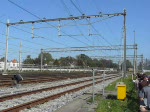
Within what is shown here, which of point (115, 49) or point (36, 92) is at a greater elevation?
point (115, 49)

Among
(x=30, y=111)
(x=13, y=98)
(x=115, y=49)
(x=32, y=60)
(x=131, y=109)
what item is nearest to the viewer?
(x=30, y=111)

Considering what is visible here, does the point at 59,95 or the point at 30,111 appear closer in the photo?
the point at 30,111

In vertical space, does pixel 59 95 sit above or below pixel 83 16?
below

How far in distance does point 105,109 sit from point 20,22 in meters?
29.6

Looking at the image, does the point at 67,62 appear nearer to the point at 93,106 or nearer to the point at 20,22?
Result: the point at 20,22

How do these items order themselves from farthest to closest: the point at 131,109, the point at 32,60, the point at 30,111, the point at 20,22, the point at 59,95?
the point at 32,60 → the point at 20,22 → the point at 59,95 → the point at 131,109 → the point at 30,111

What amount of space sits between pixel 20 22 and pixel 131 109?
2912 cm

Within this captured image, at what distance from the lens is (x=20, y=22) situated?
43.0 metres

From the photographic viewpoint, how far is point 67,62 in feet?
563

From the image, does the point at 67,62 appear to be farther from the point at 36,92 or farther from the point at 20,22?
the point at 36,92

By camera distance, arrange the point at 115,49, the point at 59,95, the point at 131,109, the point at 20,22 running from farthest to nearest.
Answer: the point at 115,49 < the point at 20,22 < the point at 59,95 < the point at 131,109

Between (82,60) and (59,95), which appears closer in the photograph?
(59,95)

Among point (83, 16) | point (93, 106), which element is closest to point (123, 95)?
point (93, 106)

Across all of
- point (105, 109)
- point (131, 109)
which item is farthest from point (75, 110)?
point (131, 109)
